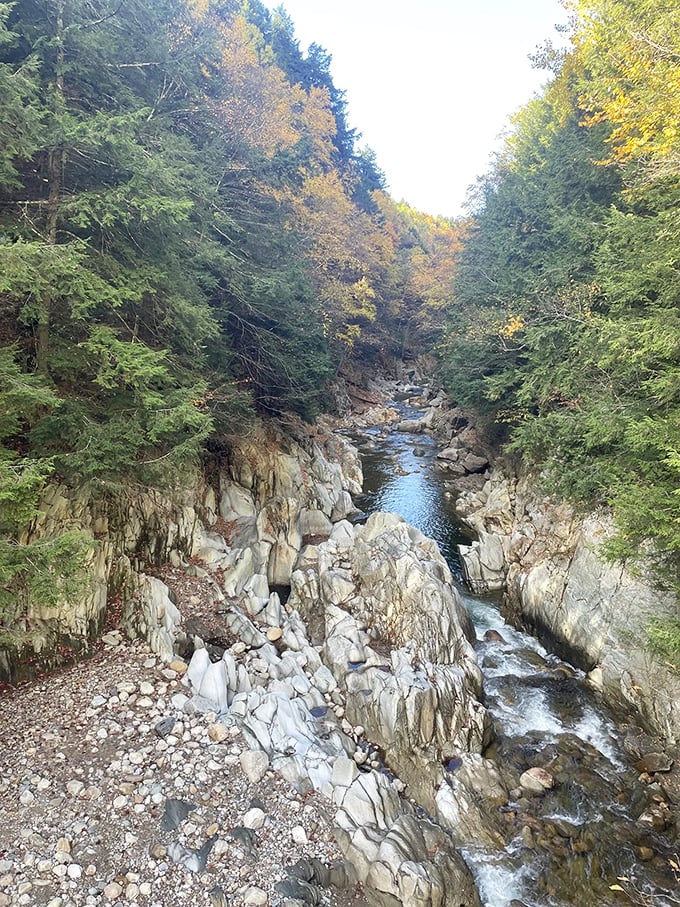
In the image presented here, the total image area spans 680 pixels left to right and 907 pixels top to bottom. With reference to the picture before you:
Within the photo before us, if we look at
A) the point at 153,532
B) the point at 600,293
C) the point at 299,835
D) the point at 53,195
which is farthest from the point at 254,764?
the point at 600,293

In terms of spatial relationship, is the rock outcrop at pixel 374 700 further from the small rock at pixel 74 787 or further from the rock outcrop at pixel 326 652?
the small rock at pixel 74 787

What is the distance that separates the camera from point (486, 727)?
9766 millimetres

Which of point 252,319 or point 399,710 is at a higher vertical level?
point 252,319

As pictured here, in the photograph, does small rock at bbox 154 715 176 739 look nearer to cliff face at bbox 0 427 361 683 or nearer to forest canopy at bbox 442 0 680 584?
cliff face at bbox 0 427 361 683

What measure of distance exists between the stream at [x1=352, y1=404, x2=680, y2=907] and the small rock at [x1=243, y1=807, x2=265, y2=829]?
3465 mm

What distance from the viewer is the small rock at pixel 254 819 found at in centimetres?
679

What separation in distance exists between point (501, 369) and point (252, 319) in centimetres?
1259

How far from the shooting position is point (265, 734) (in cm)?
811

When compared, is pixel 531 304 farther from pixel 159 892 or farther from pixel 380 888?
pixel 159 892

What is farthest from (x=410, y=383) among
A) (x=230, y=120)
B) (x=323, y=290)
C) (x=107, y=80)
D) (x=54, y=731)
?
(x=54, y=731)

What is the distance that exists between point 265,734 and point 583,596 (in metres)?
8.86

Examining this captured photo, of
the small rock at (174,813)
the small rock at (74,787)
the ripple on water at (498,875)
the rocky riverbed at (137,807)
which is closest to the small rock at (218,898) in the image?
the rocky riverbed at (137,807)

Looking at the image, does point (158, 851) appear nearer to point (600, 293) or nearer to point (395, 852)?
point (395, 852)

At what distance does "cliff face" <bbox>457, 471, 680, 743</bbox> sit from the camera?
9984mm
